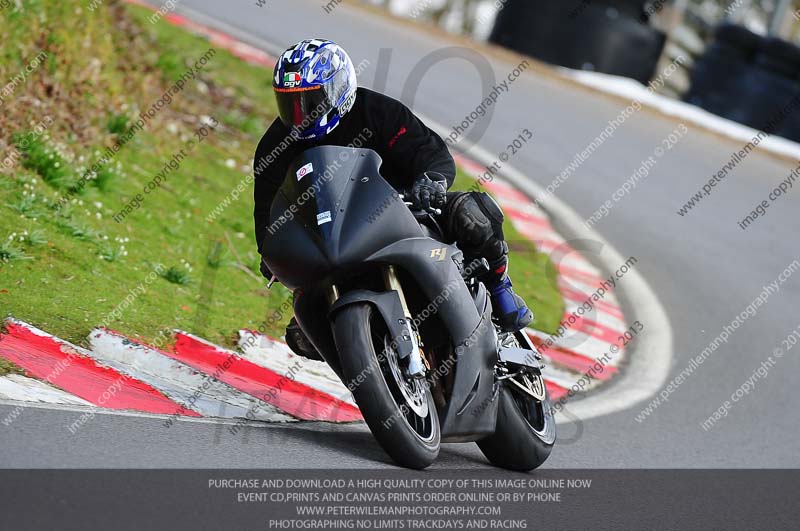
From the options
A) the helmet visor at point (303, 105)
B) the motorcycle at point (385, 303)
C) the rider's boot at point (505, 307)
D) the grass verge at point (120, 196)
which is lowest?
the grass verge at point (120, 196)

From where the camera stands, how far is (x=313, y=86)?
470 cm

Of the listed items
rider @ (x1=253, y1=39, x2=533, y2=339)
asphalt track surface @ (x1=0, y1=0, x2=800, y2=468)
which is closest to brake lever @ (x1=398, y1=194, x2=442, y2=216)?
rider @ (x1=253, y1=39, x2=533, y2=339)

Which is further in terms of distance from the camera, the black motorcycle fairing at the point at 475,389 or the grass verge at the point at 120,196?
the grass verge at the point at 120,196

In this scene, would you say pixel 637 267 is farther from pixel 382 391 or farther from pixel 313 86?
pixel 382 391

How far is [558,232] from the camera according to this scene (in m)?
11.4

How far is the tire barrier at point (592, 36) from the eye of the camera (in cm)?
1991

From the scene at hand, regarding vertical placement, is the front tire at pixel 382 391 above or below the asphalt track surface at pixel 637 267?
above

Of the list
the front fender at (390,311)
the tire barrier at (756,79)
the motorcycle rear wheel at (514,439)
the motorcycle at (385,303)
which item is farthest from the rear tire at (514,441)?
the tire barrier at (756,79)

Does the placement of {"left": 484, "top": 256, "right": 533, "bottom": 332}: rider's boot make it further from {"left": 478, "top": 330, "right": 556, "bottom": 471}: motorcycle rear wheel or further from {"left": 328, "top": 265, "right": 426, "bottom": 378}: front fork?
{"left": 328, "top": 265, "right": 426, "bottom": 378}: front fork

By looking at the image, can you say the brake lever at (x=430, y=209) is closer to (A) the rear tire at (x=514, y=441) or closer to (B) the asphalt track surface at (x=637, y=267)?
(A) the rear tire at (x=514, y=441)
